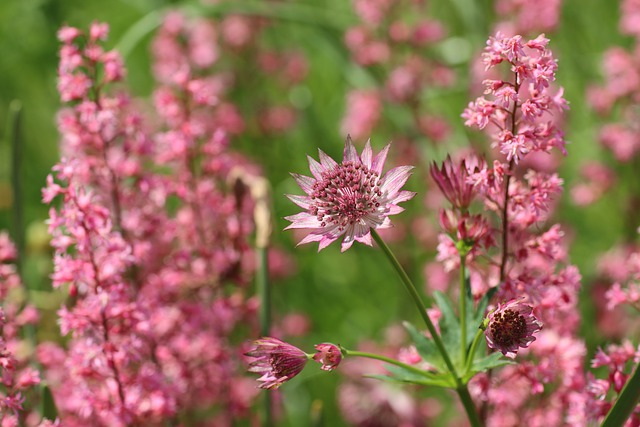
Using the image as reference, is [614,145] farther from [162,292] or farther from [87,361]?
[87,361]

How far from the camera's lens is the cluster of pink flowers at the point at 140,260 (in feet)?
5.10

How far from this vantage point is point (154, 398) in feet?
5.25

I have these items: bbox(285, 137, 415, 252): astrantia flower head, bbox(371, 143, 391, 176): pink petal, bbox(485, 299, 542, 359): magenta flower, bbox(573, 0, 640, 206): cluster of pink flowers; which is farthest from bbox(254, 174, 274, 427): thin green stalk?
bbox(573, 0, 640, 206): cluster of pink flowers

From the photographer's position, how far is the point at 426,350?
4.68ft

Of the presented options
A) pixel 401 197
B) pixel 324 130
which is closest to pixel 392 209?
pixel 401 197

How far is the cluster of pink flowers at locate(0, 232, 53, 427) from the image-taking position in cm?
131

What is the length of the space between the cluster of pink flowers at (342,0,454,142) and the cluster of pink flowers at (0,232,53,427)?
1.84 meters

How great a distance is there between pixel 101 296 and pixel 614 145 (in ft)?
7.08

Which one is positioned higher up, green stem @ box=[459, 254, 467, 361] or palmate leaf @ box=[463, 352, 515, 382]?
green stem @ box=[459, 254, 467, 361]

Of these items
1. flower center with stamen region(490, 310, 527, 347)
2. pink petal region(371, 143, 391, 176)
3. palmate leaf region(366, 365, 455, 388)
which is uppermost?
pink petal region(371, 143, 391, 176)

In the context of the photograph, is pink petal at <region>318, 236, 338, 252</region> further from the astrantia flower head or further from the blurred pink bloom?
the blurred pink bloom

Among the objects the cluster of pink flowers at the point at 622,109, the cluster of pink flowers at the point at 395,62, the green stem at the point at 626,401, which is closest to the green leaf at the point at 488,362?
the green stem at the point at 626,401

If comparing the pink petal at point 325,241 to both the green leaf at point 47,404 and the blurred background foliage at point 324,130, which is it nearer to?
the green leaf at point 47,404

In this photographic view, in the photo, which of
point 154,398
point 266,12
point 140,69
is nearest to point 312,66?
point 140,69
